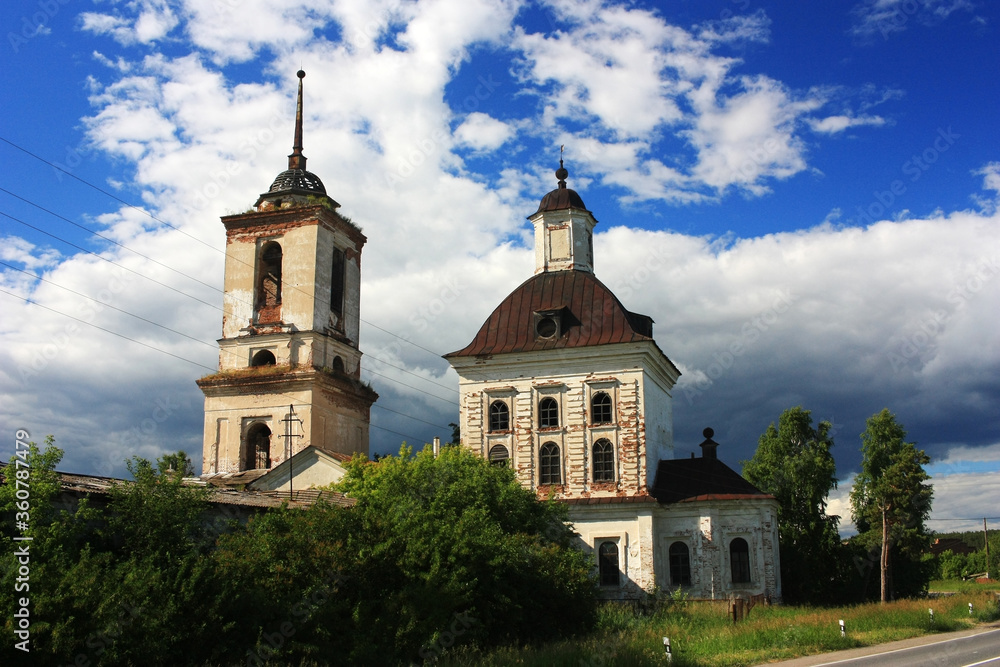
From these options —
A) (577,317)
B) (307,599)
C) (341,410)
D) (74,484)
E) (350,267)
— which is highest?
(350,267)

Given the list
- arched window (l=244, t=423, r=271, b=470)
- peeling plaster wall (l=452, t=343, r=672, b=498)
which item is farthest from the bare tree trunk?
arched window (l=244, t=423, r=271, b=470)

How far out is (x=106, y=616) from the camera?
38.2ft

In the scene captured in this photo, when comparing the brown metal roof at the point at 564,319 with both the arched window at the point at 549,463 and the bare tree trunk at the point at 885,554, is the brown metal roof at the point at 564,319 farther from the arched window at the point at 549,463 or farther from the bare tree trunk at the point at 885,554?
the bare tree trunk at the point at 885,554

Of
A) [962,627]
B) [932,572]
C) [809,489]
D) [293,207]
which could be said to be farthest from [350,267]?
[932,572]

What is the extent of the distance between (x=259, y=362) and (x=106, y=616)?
24.3m

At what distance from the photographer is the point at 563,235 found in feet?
115

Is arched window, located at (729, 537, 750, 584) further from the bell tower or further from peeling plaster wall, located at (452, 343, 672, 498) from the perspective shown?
the bell tower

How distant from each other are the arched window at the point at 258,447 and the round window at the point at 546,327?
11814mm

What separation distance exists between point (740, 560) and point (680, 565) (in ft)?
6.52

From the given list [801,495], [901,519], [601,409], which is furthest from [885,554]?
[601,409]

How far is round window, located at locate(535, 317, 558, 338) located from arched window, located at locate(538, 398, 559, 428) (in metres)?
2.40

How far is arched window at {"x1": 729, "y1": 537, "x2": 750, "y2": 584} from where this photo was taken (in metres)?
28.7

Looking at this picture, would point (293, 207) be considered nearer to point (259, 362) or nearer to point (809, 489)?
point (259, 362)

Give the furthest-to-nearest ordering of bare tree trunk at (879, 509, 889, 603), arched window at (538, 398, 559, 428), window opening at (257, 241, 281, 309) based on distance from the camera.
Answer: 1. window opening at (257, 241, 281, 309)
2. bare tree trunk at (879, 509, 889, 603)
3. arched window at (538, 398, 559, 428)
